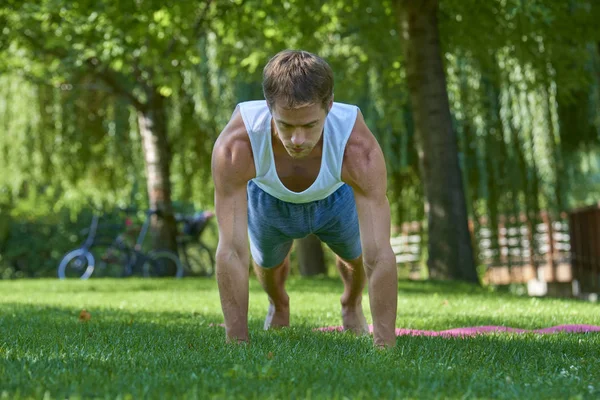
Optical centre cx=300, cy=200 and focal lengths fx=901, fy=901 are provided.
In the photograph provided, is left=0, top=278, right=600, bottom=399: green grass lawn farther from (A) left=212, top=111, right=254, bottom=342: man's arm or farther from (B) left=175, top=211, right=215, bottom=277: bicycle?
(B) left=175, top=211, right=215, bottom=277: bicycle

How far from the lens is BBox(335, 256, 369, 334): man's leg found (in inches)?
216

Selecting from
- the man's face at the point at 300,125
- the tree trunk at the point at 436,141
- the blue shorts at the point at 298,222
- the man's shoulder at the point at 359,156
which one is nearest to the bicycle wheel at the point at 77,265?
the tree trunk at the point at 436,141

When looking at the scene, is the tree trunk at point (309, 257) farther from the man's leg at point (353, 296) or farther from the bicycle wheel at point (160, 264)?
the man's leg at point (353, 296)

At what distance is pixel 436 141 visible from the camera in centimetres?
1227

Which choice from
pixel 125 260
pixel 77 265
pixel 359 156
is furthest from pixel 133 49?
pixel 359 156

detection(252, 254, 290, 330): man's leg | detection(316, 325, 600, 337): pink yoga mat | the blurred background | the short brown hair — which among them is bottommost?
detection(316, 325, 600, 337): pink yoga mat

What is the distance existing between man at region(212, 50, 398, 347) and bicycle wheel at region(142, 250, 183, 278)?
11.2m

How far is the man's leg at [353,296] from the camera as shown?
550 cm

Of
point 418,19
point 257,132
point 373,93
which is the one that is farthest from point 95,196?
point 257,132

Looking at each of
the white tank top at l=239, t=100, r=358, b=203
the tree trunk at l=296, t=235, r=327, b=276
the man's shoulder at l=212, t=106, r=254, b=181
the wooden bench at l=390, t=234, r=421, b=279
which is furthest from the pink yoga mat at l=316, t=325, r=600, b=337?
the wooden bench at l=390, t=234, r=421, b=279

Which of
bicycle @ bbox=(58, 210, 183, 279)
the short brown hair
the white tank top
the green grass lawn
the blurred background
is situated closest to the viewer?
the green grass lawn

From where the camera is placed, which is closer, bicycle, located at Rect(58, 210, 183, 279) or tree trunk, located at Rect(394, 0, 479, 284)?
tree trunk, located at Rect(394, 0, 479, 284)

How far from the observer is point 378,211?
4332 millimetres

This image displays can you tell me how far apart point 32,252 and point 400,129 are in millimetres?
8648
